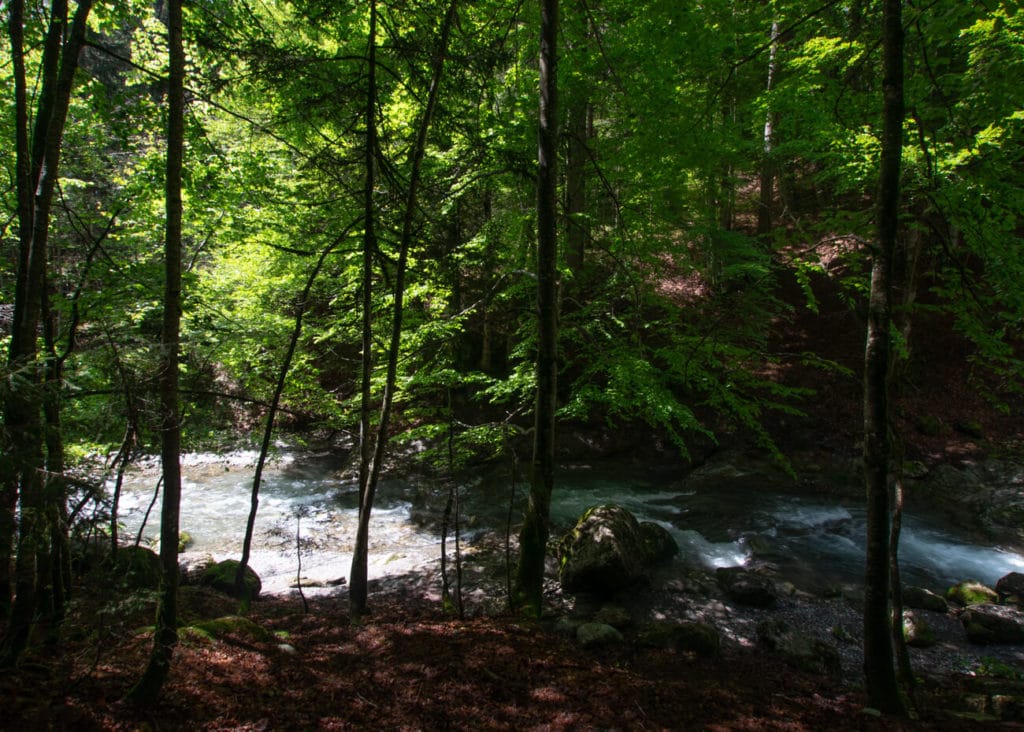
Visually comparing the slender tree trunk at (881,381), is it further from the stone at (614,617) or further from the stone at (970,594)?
the stone at (970,594)

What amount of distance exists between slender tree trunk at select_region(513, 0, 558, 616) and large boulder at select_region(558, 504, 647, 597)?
2367mm

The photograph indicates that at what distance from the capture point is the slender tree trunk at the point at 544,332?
6281 millimetres

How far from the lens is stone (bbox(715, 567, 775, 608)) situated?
8.84 meters

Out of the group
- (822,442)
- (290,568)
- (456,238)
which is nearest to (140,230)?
(456,238)

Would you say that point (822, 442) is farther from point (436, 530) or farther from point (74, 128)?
point (74, 128)

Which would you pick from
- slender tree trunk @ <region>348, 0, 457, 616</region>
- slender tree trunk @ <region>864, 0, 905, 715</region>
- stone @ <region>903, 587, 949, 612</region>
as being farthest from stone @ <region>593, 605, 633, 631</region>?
stone @ <region>903, 587, 949, 612</region>

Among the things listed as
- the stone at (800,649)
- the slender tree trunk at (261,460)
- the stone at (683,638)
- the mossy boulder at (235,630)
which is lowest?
the stone at (800,649)

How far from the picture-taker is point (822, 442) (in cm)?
1505

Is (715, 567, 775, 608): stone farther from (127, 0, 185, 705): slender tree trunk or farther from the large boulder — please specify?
A: (127, 0, 185, 705): slender tree trunk

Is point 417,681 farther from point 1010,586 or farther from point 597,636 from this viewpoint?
point 1010,586

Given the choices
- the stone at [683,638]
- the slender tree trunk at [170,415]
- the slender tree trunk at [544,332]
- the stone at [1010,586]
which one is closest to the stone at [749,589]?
the stone at [683,638]

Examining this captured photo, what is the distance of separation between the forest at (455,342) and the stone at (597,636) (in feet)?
0.26

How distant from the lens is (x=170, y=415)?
3824 millimetres

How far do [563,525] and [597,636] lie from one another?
4864 millimetres
